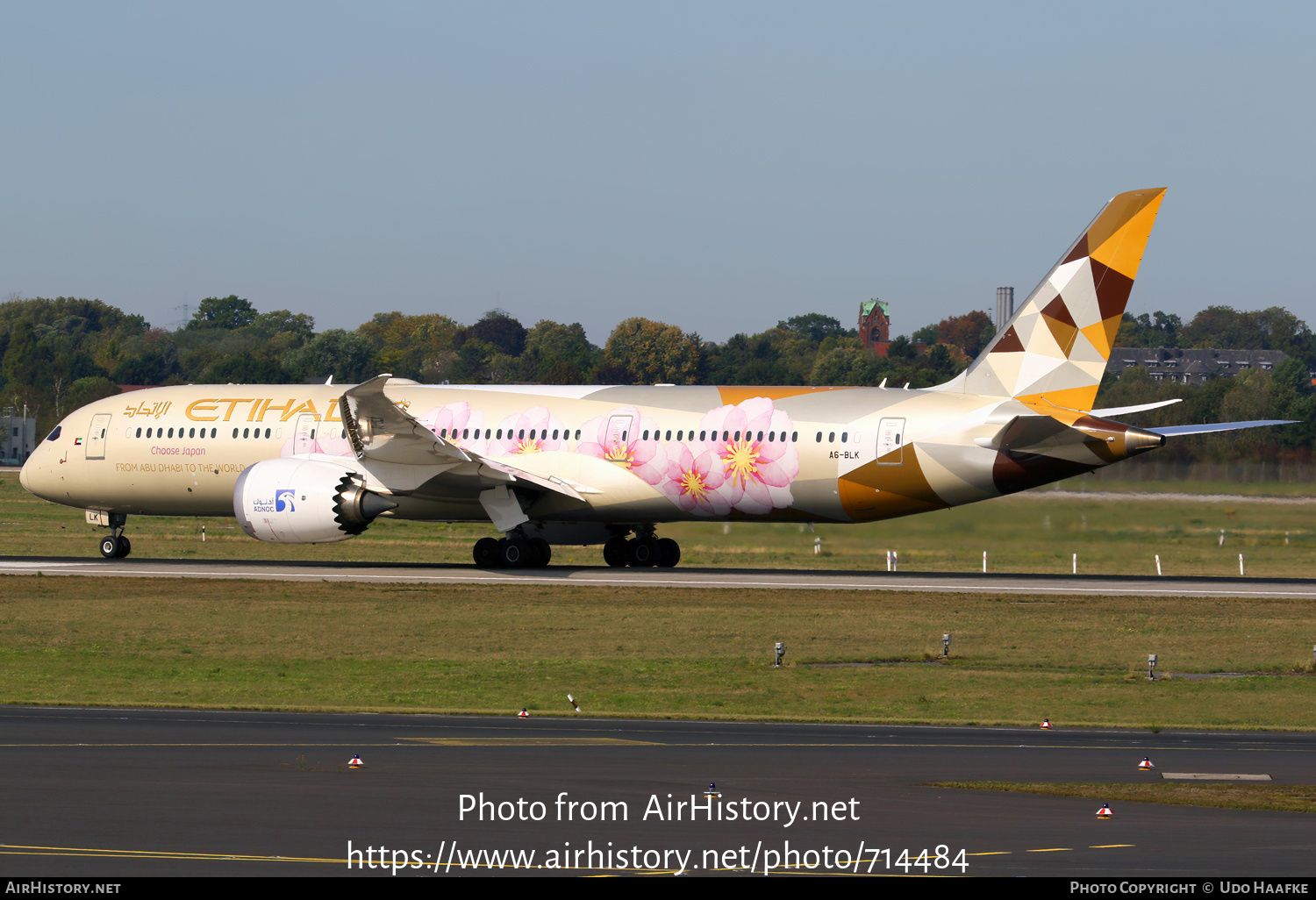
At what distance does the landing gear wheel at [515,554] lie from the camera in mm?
39594

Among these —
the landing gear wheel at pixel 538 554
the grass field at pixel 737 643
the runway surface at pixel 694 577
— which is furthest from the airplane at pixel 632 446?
the grass field at pixel 737 643

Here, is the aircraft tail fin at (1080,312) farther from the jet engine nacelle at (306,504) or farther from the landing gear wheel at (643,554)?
the jet engine nacelle at (306,504)

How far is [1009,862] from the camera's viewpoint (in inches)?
426

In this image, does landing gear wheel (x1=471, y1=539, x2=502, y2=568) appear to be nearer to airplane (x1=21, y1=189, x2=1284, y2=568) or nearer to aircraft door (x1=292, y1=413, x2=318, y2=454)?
airplane (x1=21, y1=189, x2=1284, y2=568)

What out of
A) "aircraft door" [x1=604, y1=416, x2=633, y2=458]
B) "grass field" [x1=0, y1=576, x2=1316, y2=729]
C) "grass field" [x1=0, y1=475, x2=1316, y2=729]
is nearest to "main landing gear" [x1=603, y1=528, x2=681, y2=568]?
"grass field" [x1=0, y1=475, x2=1316, y2=729]

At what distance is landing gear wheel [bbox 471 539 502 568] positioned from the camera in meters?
40.0

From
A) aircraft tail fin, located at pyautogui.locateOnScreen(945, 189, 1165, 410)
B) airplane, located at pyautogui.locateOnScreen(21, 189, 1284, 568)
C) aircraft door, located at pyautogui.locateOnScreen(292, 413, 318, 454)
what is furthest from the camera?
aircraft door, located at pyautogui.locateOnScreen(292, 413, 318, 454)

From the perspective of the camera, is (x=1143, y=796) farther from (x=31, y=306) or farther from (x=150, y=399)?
(x=31, y=306)

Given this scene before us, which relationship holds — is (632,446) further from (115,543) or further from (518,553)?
(115,543)

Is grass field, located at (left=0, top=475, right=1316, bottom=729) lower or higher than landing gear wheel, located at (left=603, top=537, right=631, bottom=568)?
lower

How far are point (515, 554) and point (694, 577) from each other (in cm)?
506

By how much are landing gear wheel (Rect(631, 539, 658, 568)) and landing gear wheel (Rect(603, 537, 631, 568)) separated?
163mm

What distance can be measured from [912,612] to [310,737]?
16512 mm

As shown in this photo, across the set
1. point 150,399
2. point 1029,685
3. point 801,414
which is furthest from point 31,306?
point 1029,685
